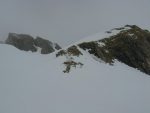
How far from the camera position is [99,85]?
950 inches

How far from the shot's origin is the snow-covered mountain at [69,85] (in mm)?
18469

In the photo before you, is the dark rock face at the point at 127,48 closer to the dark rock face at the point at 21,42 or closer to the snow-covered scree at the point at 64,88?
the snow-covered scree at the point at 64,88

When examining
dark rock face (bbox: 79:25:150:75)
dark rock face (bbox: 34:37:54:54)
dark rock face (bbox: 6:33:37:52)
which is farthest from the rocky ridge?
dark rock face (bbox: 34:37:54:54)

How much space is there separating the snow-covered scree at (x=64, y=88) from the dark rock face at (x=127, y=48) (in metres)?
5.49

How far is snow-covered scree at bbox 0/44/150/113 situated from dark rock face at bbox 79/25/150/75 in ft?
18.0

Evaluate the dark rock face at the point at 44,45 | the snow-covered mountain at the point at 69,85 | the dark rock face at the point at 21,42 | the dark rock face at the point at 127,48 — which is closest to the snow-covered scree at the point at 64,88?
the snow-covered mountain at the point at 69,85

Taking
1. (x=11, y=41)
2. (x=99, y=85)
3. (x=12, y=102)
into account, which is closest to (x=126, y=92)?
(x=99, y=85)

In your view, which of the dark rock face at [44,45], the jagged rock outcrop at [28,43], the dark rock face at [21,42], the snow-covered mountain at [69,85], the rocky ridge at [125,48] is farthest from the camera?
the dark rock face at [44,45]

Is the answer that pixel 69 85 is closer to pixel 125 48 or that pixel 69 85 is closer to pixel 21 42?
pixel 125 48

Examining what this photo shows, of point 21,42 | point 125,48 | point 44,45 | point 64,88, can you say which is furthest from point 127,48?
point 44,45

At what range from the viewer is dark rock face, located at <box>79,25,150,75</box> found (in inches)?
1378

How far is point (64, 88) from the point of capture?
21.6m

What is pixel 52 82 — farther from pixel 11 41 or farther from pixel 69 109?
pixel 11 41

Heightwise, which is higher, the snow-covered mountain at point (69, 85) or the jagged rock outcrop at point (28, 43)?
the jagged rock outcrop at point (28, 43)
